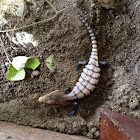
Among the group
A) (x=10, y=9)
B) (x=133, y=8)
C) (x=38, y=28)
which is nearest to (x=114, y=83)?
(x=133, y=8)

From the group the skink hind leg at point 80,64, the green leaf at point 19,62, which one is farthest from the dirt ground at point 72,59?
→ the green leaf at point 19,62

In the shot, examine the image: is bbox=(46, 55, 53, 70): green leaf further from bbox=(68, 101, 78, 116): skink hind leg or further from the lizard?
bbox=(68, 101, 78, 116): skink hind leg

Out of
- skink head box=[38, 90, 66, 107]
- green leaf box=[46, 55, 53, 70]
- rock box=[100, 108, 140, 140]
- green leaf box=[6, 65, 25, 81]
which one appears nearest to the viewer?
rock box=[100, 108, 140, 140]

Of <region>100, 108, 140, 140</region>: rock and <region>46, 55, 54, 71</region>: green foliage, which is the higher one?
<region>46, 55, 54, 71</region>: green foliage

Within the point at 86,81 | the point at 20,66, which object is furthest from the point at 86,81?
the point at 20,66

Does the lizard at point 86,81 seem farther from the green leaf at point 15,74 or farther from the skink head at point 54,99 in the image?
→ the green leaf at point 15,74

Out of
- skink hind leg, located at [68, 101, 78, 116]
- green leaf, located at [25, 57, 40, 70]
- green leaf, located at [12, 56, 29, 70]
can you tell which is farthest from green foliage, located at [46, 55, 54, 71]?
skink hind leg, located at [68, 101, 78, 116]

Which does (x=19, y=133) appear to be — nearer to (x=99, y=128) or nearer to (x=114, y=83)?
(x=99, y=128)
